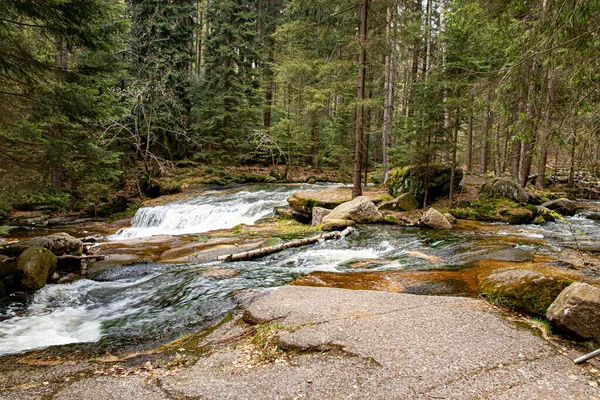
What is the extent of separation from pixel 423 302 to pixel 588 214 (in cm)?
1395

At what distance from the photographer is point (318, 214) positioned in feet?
44.5

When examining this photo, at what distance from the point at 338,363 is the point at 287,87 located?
23.6m

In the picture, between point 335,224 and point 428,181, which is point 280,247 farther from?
point 428,181

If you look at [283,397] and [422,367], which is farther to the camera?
[422,367]

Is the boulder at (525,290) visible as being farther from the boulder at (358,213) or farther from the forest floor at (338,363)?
the boulder at (358,213)

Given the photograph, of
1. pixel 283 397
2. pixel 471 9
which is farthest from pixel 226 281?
pixel 471 9


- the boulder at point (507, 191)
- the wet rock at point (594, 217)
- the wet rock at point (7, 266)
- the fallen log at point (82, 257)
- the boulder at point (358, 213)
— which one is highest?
the boulder at point (507, 191)

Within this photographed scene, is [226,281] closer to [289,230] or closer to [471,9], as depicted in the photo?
[289,230]

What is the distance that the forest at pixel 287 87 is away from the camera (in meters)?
6.21

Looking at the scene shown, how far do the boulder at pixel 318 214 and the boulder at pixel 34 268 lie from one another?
8508mm

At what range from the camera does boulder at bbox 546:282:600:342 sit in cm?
362

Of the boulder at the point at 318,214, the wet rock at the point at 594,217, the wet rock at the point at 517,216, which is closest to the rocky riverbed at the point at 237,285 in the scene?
the wet rock at the point at 517,216

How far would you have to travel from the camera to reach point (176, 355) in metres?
4.08

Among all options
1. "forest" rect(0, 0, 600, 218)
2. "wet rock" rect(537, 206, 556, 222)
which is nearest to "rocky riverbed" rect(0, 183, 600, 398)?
"wet rock" rect(537, 206, 556, 222)
